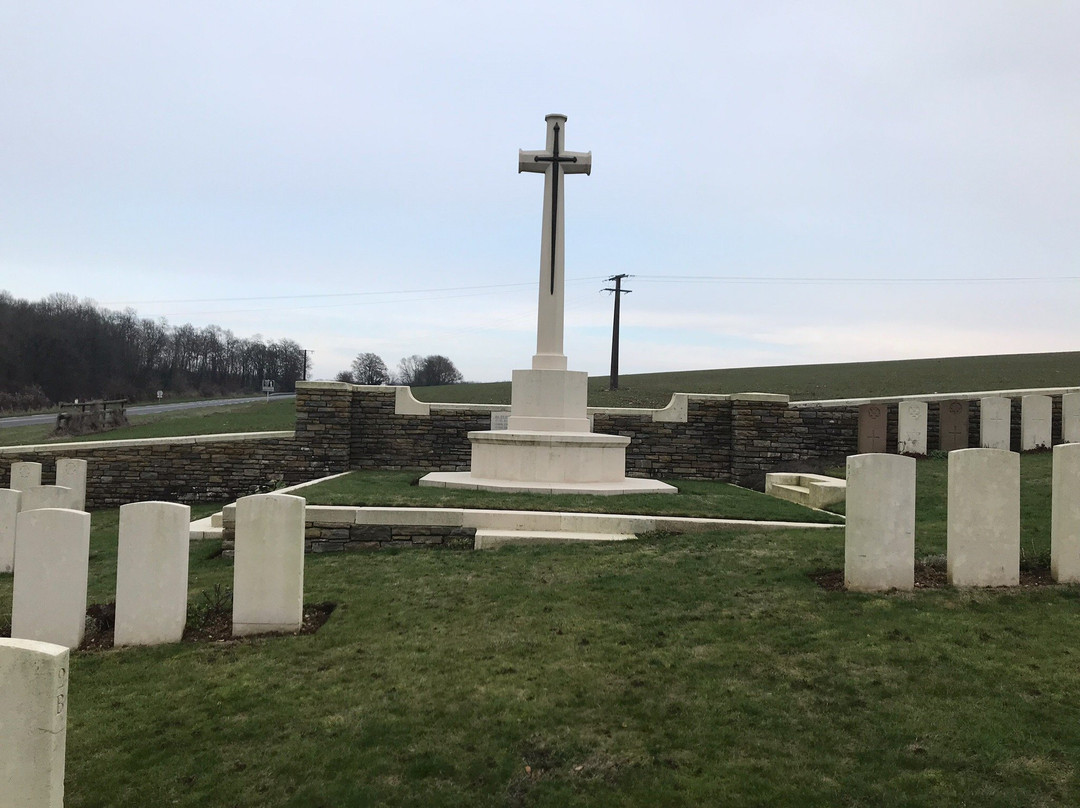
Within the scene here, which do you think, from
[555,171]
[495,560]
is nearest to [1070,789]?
[495,560]

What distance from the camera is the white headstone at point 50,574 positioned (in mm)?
4734

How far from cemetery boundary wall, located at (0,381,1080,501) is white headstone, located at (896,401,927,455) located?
23 centimetres

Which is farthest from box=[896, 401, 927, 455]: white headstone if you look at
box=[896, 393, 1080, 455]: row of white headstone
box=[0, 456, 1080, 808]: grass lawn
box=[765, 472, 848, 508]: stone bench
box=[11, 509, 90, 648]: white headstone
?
box=[11, 509, 90, 648]: white headstone

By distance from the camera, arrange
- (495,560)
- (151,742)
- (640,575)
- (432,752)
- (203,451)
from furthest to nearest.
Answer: (203,451) → (495,560) → (640,575) → (151,742) → (432,752)

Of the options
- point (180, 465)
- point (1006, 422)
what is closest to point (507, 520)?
point (180, 465)

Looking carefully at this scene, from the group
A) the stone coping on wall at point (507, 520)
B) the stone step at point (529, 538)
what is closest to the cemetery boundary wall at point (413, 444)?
the stone coping on wall at point (507, 520)

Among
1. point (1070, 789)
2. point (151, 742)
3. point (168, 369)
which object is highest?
point (168, 369)

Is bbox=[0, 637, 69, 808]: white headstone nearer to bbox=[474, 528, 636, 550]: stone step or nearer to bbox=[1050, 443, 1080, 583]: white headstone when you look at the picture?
bbox=[474, 528, 636, 550]: stone step

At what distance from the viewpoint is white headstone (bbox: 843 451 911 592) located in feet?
16.3

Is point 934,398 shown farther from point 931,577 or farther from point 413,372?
point 413,372

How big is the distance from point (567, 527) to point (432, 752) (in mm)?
4501

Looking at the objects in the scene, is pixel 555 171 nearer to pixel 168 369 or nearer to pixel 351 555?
pixel 351 555

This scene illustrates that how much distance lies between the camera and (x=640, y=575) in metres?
5.77

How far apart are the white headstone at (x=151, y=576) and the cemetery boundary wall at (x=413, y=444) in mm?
7805
